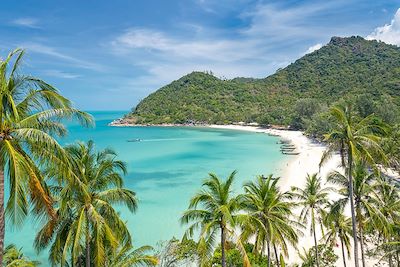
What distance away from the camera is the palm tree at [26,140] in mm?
6777

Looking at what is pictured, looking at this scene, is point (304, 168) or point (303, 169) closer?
point (303, 169)

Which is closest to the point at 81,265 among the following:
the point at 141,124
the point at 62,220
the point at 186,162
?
the point at 62,220

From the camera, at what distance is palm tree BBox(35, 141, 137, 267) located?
10.7 metres

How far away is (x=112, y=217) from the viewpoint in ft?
39.4

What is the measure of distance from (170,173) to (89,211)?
158 ft

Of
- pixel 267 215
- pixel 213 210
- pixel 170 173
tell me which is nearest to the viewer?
pixel 213 210

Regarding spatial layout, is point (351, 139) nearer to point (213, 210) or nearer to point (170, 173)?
point (213, 210)

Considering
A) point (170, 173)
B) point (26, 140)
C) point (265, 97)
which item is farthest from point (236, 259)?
point (265, 97)

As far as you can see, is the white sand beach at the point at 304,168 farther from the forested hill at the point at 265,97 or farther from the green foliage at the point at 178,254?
the forested hill at the point at 265,97

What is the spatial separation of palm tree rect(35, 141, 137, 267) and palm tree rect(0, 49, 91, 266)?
2705 millimetres

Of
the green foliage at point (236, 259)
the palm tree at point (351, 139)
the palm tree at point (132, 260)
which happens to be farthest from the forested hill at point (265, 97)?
the palm tree at point (132, 260)

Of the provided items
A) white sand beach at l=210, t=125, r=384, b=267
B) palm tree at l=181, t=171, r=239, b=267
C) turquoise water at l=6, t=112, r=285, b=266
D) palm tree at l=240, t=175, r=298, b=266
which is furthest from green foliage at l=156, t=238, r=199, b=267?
white sand beach at l=210, t=125, r=384, b=267

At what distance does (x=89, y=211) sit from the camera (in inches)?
426

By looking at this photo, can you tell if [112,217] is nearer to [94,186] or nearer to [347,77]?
[94,186]
